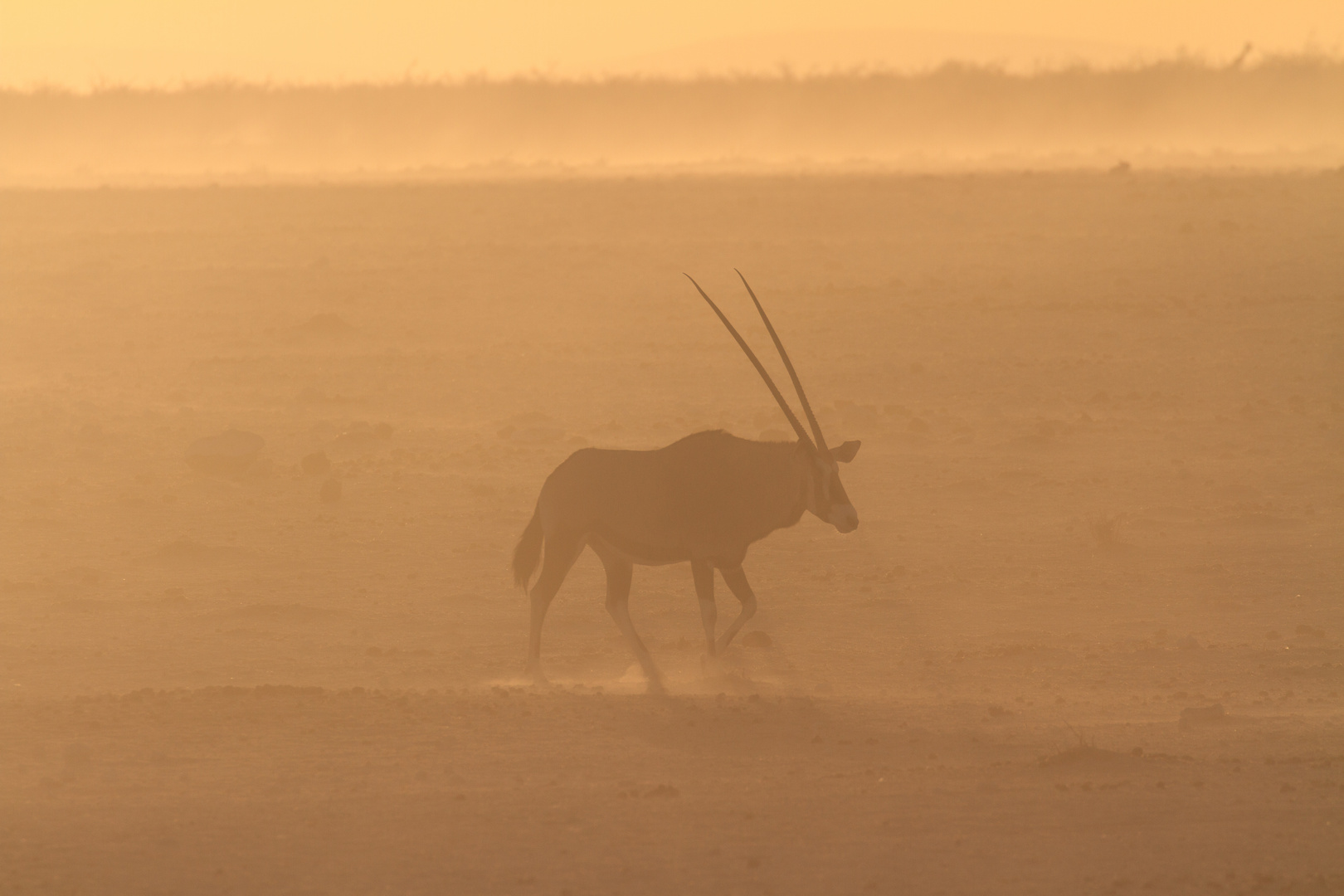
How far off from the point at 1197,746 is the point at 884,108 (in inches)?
1133

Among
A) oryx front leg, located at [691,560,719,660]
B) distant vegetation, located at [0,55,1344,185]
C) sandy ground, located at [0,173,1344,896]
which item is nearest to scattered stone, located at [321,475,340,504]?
sandy ground, located at [0,173,1344,896]

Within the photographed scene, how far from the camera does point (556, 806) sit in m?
7.07

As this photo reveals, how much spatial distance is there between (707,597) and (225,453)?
6.90 m

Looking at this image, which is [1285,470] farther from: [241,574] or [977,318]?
[241,574]

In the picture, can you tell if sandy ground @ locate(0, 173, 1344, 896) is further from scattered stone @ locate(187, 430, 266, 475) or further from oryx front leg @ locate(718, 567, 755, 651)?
oryx front leg @ locate(718, 567, 755, 651)

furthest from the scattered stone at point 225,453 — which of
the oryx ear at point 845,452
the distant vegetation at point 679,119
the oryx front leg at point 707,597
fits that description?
the distant vegetation at point 679,119

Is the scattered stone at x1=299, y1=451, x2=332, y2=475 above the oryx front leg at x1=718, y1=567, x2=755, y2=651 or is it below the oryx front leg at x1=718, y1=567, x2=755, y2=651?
above

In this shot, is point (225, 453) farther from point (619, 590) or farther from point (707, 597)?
point (707, 597)

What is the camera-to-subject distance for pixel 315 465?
595 inches

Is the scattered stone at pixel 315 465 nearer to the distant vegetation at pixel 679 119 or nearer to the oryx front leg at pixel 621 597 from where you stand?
the oryx front leg at pixel 621 597

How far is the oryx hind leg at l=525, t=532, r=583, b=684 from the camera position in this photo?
9.90 metres

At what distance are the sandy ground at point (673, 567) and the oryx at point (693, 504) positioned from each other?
0.58 meters

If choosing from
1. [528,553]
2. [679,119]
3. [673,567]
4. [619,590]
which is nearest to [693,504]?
[619,590]

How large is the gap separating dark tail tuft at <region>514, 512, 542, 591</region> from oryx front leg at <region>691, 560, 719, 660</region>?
1035mm
